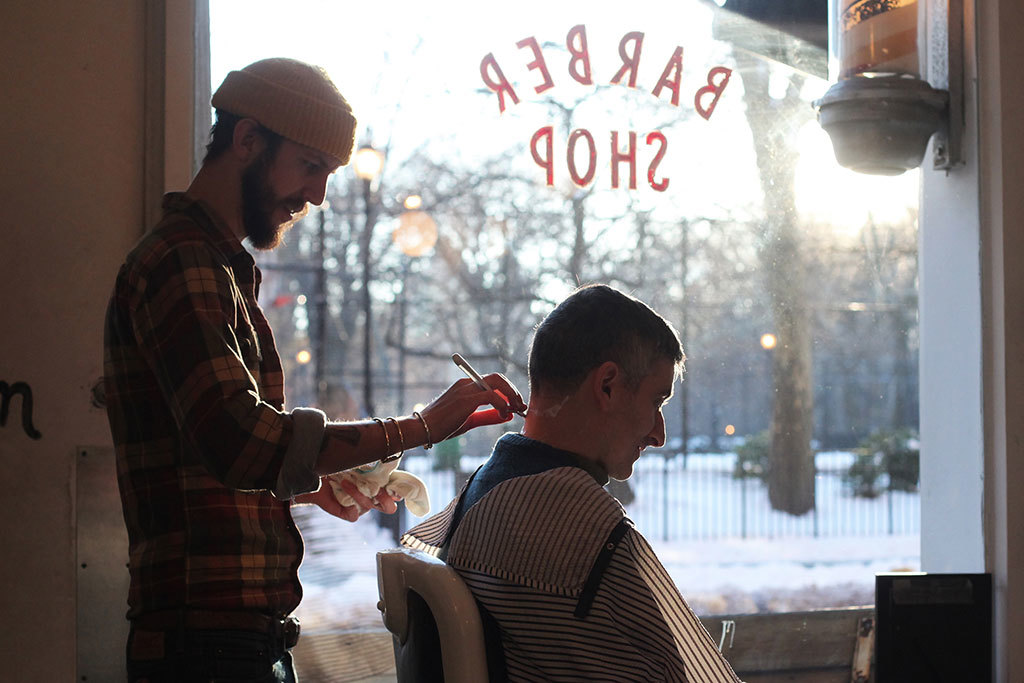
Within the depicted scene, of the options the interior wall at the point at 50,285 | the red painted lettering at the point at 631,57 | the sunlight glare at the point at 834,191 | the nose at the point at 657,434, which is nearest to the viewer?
the nose at the point at 657,434

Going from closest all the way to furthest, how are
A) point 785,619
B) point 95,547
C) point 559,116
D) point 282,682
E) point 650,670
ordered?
point 650,670 < point 282,682 < point 95,547 < point 559,116 < point 785,619

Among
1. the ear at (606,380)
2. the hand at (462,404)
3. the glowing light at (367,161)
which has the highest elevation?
the glowing light at (367,161)

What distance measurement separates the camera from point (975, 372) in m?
2.32

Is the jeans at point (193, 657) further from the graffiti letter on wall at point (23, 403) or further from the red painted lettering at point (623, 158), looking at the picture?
the red painted lettering at point (623, 158)

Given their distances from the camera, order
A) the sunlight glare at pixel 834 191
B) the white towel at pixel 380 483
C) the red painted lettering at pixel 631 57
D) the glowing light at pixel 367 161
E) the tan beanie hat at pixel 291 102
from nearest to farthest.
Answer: the tan beanie hat at pixel 291 102, the white towel at pixel 380 483, the glowing light at pixel 367 161, the red painted lettering at pixel 631 57, the sunlight glare at pixel 834 191

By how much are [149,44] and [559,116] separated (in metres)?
0.87

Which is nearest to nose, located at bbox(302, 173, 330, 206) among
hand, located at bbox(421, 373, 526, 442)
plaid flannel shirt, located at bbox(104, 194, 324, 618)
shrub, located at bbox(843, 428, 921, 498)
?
plaid flannel shirt, located at bbox(104, 194, 324, 618)

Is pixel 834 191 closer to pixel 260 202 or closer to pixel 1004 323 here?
pixel 1004 323

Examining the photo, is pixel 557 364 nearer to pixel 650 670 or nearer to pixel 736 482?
pixel 650 670

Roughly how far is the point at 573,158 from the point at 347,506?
38.0 inches

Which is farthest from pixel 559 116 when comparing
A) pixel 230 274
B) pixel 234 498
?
pixel 234 498

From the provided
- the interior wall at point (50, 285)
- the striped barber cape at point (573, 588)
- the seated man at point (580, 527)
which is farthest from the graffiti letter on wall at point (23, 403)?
the striped barber cape at point (573, 588)

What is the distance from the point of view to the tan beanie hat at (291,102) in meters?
1.42

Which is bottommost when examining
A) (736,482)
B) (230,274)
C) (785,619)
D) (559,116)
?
(785,619)
